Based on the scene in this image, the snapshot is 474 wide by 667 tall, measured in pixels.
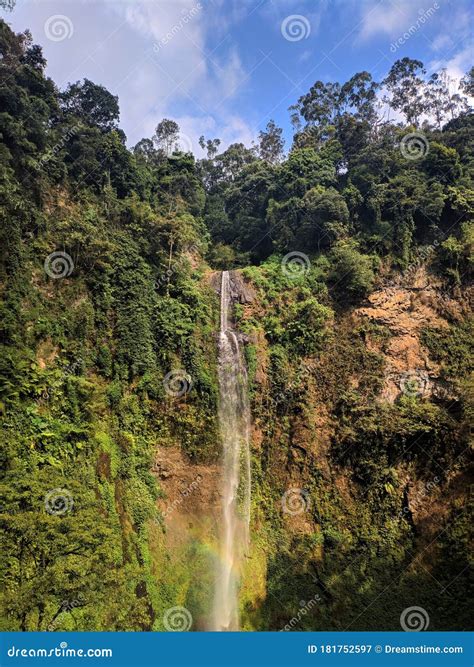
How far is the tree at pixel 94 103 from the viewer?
2927 centimetres

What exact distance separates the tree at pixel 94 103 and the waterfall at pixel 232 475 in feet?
61.3

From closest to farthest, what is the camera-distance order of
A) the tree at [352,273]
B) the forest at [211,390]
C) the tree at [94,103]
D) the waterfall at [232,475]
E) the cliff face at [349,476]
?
the forest at [211,390] < the cliff face at [349,476] < the waterfall at [232,475] < the tree at [352,273] < the tree at [94,103]

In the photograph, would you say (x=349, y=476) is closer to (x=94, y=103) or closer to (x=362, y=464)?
(x=362, y=464)

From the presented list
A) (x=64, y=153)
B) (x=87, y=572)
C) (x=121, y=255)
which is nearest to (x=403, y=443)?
(x=87, y=572)

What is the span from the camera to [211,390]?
18672 mm

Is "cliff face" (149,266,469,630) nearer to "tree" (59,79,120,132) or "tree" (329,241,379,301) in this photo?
"tree" (329,241,379,301)

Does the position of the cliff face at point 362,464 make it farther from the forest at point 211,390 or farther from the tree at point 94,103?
the tree at point 94,103

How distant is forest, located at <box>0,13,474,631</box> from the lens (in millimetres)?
13430

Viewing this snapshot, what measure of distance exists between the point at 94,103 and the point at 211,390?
75.2 feet

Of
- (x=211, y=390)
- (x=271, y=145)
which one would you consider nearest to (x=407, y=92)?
(x=271, y=145)

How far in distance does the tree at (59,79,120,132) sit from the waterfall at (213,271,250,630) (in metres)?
18.7

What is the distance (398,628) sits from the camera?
14680mm

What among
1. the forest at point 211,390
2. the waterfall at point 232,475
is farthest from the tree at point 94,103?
the waterfall at point 232,475

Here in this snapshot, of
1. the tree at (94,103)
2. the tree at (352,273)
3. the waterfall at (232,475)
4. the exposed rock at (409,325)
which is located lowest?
the waterfall at (232,475)
